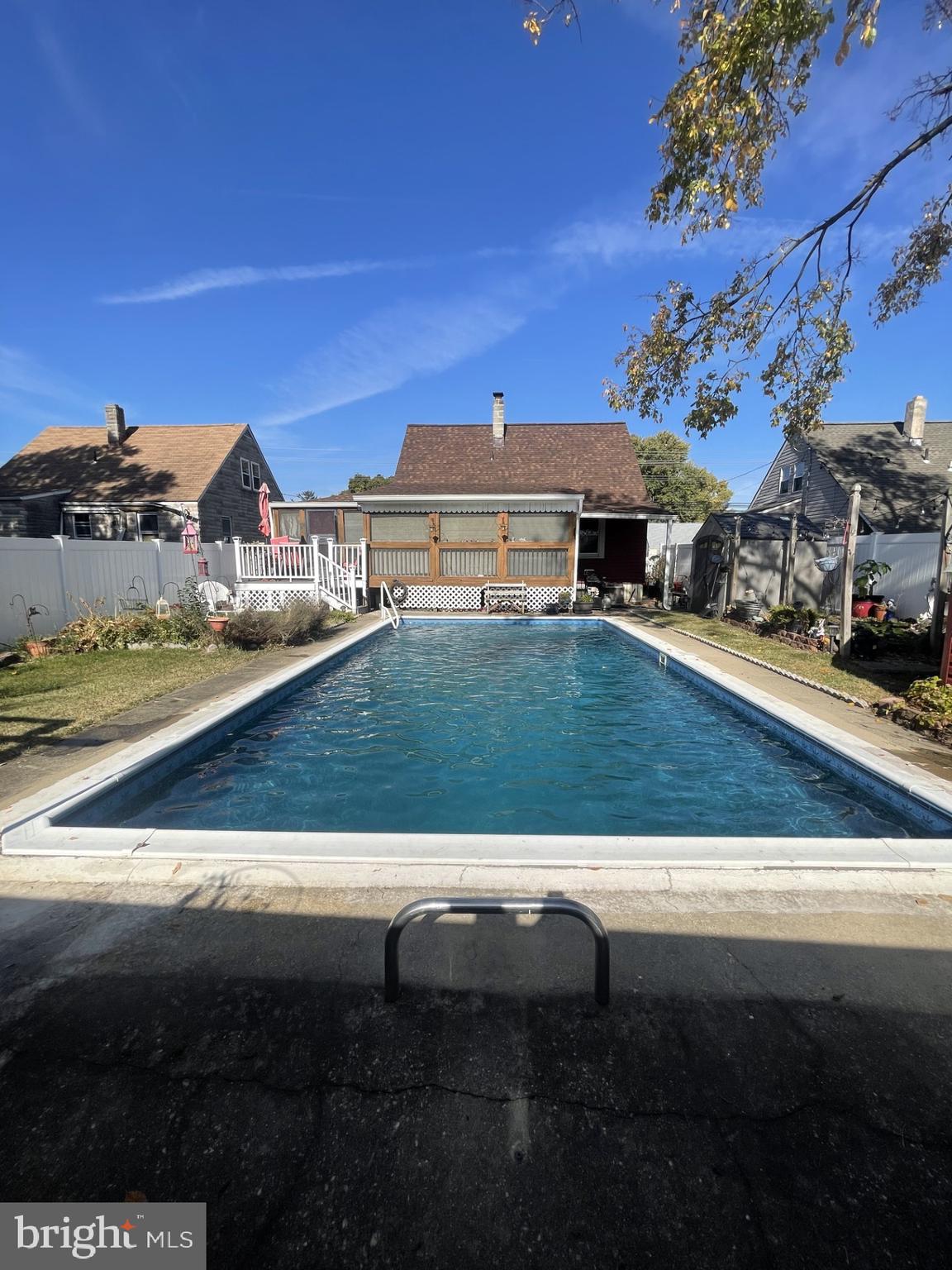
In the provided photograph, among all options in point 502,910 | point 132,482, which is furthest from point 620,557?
point 132,482

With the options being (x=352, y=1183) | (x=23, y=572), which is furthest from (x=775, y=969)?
(x=23, y=572)

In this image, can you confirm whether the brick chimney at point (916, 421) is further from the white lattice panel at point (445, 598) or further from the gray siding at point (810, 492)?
the white lattice panel at point (445, 598)

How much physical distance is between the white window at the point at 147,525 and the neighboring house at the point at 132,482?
29 millimetres

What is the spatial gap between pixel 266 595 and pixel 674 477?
38.4 metres

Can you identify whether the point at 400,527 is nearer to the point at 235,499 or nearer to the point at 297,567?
the point at 297,567

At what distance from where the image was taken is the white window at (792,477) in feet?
76.1

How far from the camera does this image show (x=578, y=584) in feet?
60.4

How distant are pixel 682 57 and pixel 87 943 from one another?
9.43 metres

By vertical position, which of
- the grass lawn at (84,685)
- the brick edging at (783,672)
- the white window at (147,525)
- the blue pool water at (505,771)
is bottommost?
the blue pool water at (505,771)

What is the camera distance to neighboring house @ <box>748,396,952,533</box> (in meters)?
18.8

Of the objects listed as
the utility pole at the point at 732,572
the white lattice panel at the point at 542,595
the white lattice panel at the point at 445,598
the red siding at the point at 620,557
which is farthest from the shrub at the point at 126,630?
the red siding at the point at 620,557

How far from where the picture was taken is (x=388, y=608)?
667 inches

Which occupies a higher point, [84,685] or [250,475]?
[250,475]

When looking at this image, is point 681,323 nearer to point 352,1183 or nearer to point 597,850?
point 597,850
